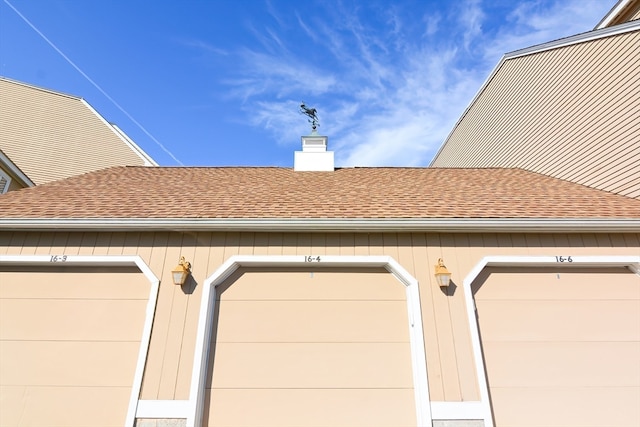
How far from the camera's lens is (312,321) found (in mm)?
3764

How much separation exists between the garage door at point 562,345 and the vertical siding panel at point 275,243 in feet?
8.93

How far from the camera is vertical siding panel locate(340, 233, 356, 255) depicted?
3988 millimetres

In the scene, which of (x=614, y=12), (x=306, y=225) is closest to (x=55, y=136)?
(x=306, y=225)

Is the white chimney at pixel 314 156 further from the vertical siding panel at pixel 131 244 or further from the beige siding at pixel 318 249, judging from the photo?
the vertical siding panel at pixel 131 244

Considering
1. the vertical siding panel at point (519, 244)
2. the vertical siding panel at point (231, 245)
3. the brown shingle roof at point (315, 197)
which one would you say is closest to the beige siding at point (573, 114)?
the brown shingle roof at point (315, 197)

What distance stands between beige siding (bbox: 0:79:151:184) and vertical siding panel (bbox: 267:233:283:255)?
1195 centimetres

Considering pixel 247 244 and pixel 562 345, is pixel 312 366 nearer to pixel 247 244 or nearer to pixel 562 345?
pixel 247 244

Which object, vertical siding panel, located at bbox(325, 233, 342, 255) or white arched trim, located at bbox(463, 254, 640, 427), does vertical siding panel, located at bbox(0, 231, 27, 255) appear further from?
white arched trim, located at bbox(463, 254, 640, 427)

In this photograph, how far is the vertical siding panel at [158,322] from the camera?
3416 mm

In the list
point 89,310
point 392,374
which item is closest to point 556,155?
point 392,374

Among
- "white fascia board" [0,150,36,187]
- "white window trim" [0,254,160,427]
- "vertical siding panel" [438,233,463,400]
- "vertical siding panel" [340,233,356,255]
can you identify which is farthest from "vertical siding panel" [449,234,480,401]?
"white fascia board" [0,150,36,187]

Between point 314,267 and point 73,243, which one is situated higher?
point 73,243

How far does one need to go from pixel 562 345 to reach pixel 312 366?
124 inches

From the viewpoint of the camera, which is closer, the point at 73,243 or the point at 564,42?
the point at 73,243
